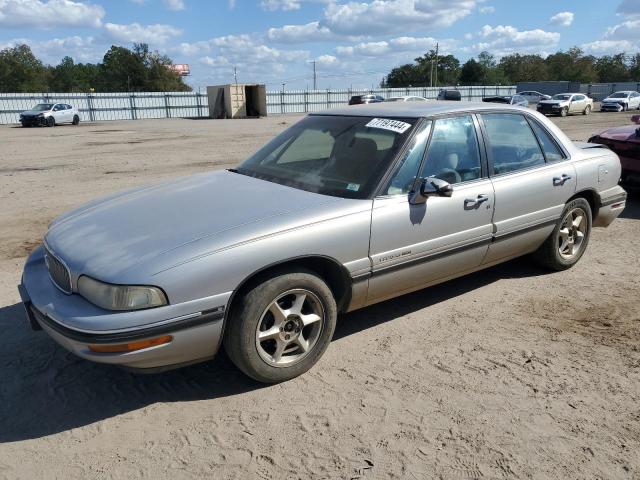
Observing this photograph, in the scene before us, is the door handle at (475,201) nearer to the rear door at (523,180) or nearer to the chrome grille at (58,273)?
the rear door at (523,180)

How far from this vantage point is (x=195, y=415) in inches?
116

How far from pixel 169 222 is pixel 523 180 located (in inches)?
111

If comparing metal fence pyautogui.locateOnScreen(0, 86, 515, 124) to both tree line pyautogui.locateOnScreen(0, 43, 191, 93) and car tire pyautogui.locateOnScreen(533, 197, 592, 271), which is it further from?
car tire pyautogui.locateOnScreen(533, 197, 592, 271)

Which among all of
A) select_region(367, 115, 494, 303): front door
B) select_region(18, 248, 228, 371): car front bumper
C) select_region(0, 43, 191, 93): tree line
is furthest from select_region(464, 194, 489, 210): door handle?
select_region(0, 43, 191, 93): tree line

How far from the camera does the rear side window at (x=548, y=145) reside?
4.64m

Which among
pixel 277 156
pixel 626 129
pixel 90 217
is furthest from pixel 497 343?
pixel 626 129

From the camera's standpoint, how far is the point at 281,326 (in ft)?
10.3

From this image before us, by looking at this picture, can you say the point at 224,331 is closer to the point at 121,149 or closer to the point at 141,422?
the point at 141,422

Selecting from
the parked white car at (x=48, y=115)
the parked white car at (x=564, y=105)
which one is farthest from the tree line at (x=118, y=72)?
the parked white car at (x=564, y=105)

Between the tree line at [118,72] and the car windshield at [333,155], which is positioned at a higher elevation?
the tree line at [118,72]

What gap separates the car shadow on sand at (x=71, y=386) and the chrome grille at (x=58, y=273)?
2.08 ft

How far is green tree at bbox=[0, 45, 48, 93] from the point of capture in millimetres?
72125

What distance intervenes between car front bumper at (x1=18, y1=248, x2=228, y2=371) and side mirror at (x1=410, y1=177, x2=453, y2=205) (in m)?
1.50

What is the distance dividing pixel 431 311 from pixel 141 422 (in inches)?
92.5
